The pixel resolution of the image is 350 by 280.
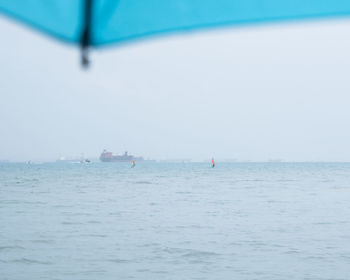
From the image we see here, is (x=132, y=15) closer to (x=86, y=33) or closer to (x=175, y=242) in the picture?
(x=86, y=33)

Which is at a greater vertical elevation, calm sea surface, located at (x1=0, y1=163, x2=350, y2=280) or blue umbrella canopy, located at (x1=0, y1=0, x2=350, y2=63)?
blue umbrella canopy, located at (x1=0, y1=0, x2=350, y2=63)

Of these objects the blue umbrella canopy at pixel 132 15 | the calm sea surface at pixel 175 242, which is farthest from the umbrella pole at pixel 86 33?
the calm sea surface at pixel 175 242

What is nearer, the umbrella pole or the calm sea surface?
the umbrella pole

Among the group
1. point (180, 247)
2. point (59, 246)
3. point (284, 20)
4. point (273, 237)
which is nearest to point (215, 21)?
point (284, 20)

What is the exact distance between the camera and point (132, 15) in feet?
5.07

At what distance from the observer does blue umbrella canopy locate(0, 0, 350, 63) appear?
1479 millimetres

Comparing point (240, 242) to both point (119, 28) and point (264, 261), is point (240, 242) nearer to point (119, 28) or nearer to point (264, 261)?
point (264, 261)

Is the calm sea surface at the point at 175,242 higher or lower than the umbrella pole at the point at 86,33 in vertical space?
lower

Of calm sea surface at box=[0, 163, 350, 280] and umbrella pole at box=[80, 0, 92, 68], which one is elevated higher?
umbrella pole at box=[80, 0, 92, 68]

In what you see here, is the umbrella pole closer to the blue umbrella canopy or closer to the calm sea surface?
the blue umbrella canopy

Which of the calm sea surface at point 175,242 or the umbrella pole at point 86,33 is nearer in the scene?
the umbrella pole at point 86,33

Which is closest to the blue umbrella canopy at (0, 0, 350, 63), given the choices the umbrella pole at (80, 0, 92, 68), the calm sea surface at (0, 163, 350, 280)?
the umbrella pole at (80, 0, 92, 68)

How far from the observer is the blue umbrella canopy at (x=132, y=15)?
1.48 metres

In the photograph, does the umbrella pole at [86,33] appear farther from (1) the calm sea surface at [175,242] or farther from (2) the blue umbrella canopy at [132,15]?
(1) the calm sea surface at [175,242]
